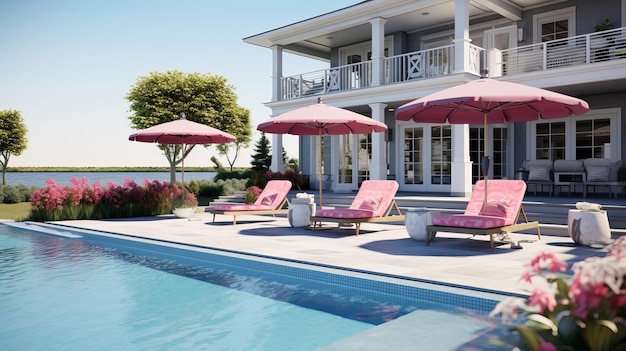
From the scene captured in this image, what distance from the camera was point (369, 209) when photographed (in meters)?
9.97

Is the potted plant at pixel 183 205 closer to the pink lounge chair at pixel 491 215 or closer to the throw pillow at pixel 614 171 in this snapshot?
the pink lounge chair at pixel 491 215

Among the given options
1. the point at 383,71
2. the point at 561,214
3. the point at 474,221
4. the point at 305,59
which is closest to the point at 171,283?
the point at 474,221

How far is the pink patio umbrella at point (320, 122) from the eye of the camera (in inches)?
401

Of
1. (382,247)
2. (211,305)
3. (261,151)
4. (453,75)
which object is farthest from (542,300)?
(261,151)

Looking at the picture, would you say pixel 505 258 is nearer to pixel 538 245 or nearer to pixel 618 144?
pixel 538 245

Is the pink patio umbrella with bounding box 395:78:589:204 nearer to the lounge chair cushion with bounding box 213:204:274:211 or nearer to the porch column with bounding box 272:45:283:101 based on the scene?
the lounge chair cushion with bounding box 213:204:274:211

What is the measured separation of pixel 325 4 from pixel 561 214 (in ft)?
52.4

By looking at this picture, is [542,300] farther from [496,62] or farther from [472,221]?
[496,62]

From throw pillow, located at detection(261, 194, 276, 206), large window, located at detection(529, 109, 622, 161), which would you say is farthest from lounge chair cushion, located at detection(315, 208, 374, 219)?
large window, located at detection(529, 109, 622, 161)

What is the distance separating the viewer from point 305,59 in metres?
21.9

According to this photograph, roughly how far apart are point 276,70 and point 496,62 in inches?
306

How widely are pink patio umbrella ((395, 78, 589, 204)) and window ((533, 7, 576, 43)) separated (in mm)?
6742

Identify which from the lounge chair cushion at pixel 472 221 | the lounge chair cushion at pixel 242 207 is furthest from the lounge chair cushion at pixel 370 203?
the lounge chair cushion at pixel 242 207

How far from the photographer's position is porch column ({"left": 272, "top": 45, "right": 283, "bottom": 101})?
731 inches
